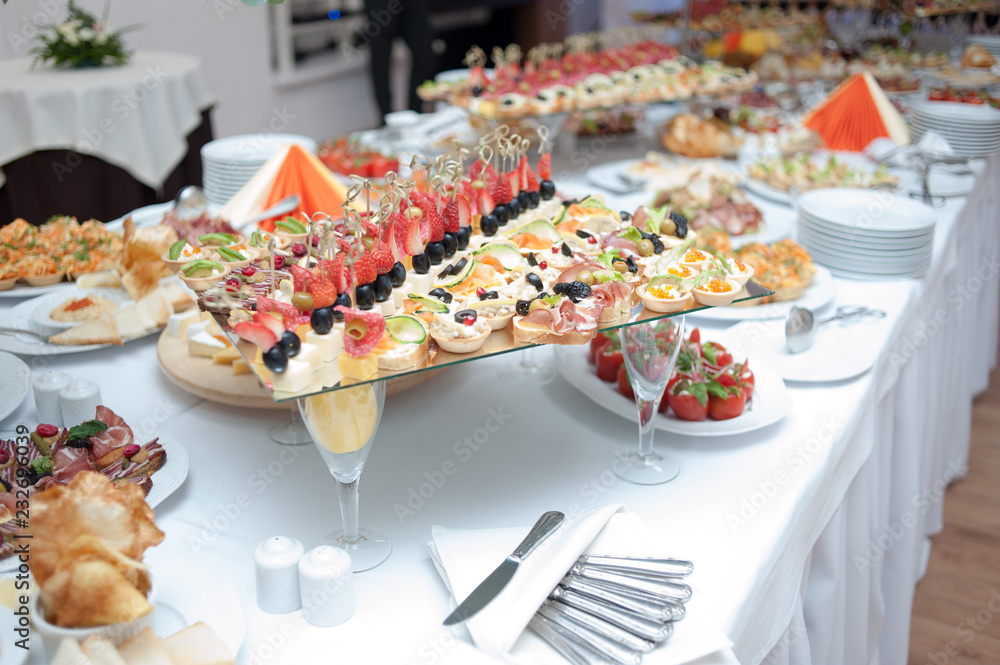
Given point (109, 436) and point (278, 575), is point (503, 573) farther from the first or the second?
point (109, 436)

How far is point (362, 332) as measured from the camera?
1147 mm

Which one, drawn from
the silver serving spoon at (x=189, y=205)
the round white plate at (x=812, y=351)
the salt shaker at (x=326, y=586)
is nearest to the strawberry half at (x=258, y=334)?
the salt shaker at (x=326, y=586)

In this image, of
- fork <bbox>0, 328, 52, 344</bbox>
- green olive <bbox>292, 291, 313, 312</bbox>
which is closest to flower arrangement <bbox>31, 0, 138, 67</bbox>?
fork <bbox>0, 328, 52, 344</bbox>

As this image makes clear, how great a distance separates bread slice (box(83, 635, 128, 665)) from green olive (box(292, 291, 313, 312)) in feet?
1.71

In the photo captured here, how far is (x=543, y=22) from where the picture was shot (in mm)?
8812

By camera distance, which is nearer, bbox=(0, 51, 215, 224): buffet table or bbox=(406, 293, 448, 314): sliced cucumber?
bbox=(406, 293, 448, 314): sliced cucumber

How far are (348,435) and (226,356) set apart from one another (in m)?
0.63

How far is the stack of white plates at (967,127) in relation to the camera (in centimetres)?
325

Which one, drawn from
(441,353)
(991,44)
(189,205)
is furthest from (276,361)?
(991,44)

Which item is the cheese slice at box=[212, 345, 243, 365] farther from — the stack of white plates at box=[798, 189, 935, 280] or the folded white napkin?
the stack of white plates at box=[798, 189, 935, 280]

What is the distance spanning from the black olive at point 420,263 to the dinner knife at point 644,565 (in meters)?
0.58

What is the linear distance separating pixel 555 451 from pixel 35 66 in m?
4.10

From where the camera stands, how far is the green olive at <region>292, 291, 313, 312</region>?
123cm

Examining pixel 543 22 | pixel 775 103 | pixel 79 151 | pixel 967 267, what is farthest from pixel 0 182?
pixel 543 22
